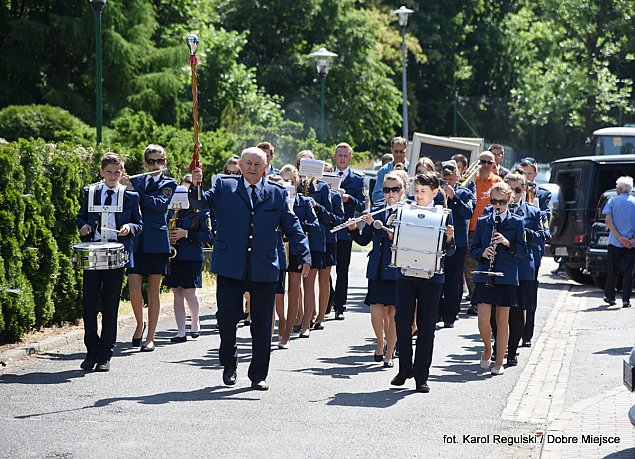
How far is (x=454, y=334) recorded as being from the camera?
1425 cm

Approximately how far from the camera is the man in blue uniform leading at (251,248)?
9.94 metres

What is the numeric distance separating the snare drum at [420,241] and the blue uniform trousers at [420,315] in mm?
196

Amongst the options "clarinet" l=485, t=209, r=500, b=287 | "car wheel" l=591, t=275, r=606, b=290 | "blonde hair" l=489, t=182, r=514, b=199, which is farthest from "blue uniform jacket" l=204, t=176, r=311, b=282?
"car wheel" l=591, t=275, r=606, b=290

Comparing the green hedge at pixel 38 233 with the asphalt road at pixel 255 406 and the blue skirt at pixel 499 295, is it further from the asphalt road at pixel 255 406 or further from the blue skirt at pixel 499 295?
the blue skirt at pixel 499 295

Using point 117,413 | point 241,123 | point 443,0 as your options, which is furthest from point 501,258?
point 443,0

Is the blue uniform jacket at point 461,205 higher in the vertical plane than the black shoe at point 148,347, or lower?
higher

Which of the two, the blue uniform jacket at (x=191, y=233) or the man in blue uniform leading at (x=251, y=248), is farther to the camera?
the blue uniform jacket at (x=191, y=233)

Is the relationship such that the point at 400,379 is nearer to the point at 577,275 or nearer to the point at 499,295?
the point at 499,295

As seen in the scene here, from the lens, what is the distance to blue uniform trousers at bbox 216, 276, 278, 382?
33.1 ft

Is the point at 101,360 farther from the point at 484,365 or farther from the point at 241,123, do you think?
the point at 241,123

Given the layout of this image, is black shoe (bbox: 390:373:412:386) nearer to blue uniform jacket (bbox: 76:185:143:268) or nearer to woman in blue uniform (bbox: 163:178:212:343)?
blue uniform jacket (bbox: 76:185:143:268)

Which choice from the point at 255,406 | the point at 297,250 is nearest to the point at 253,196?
the point at 297,250

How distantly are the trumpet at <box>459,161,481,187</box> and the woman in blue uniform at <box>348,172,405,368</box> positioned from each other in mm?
4453

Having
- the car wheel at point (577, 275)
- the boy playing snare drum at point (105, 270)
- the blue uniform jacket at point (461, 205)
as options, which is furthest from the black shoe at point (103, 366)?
the car wheel at point (577, 275)
